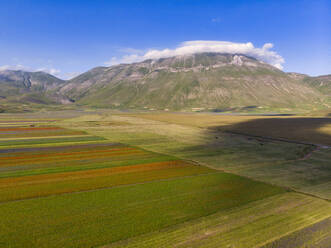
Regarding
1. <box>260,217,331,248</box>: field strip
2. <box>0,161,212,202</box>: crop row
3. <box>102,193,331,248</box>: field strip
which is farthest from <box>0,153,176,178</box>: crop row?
<box>260,217,331,248</box>: field strip

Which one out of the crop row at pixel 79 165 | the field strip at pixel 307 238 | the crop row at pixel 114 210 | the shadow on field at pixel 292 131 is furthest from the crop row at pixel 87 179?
the shadow on field at pixel 292 131

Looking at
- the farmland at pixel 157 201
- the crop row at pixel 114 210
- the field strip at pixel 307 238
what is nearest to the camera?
the field strip at pixel 307 238

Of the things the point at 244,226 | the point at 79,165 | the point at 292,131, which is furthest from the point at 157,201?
the point at 292,131

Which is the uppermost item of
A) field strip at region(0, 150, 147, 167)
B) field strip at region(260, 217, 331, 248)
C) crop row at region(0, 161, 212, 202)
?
field strip at region(260, 217, 331, 248)

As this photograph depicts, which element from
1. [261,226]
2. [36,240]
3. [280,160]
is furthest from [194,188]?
[280,160]

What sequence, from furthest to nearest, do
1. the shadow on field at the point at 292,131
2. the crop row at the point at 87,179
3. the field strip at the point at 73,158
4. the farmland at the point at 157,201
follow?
1. the shadow on field at the point at 292,131
2. the field strip at the point at 73,158
3. the crop row at the point at 87,179
4. the farmland at the point at 157,201

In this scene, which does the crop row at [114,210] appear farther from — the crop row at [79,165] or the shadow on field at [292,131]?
the shadow on field at [292,131]

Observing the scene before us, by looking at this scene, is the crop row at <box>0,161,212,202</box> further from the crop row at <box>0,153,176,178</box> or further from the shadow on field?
the shadow on field
